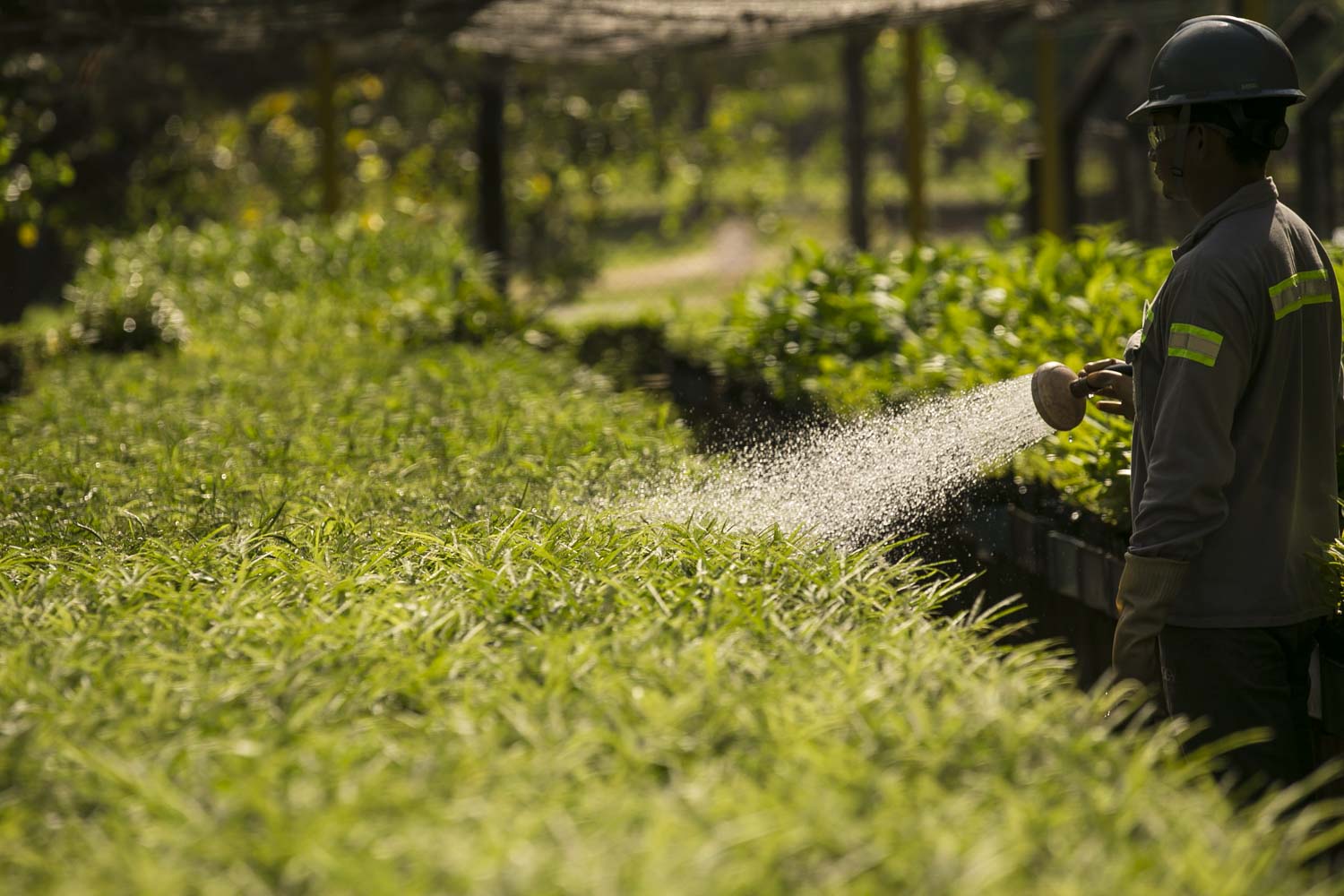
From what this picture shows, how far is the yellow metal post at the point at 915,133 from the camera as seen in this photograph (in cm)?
1137

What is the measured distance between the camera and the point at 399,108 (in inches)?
874

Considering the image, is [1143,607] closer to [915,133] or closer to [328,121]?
[915,133]

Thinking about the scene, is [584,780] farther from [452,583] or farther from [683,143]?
[683,143]

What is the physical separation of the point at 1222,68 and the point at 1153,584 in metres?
1.12

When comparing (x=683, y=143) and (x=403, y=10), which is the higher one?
(x=403, y=10)

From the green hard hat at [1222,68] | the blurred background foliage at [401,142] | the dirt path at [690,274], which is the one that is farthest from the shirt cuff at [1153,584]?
the dirt path at [690,274]

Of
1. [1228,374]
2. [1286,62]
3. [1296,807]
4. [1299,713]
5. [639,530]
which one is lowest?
[1296,807]

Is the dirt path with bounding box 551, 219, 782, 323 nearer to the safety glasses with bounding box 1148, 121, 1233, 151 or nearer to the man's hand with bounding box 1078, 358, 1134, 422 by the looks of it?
the man's hand with bounding box 1078, 358, 1134, 422

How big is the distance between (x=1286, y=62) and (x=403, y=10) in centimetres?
607

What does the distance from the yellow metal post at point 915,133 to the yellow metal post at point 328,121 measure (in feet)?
14.3

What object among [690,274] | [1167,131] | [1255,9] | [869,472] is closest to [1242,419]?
[1167,131]

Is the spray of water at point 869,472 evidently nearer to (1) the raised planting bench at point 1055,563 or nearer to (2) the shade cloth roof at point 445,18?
(1) the raised planting bench at point 1055,563

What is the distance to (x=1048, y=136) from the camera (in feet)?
35.0

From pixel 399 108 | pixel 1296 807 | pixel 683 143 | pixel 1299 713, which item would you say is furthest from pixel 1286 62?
pixel 399 108
